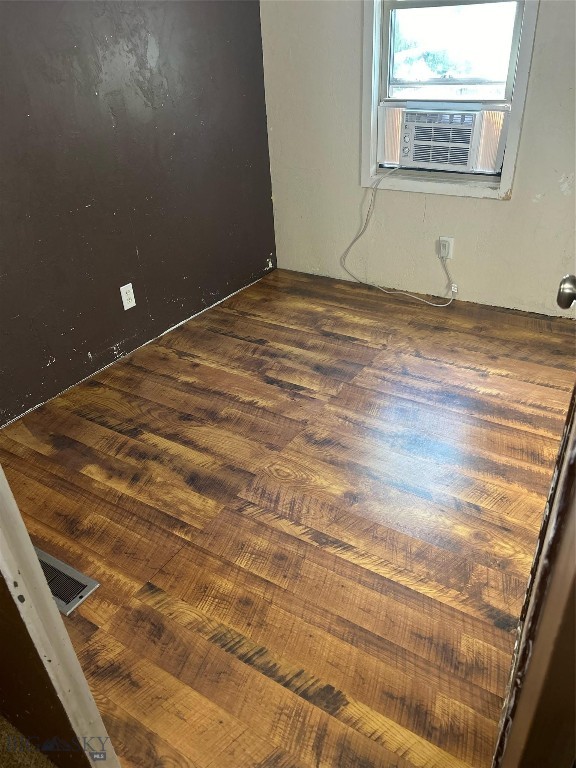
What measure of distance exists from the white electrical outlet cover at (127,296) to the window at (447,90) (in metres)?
1.51

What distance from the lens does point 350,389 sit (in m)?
2.46

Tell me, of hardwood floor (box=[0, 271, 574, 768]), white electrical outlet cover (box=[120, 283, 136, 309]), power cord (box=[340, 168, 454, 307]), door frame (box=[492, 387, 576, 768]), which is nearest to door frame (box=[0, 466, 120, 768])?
hardwood floor (box=[0, 271, 574, 768])

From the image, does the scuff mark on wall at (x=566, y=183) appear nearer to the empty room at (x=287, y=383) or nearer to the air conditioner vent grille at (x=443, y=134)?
the empty room at (x=287, y=383)

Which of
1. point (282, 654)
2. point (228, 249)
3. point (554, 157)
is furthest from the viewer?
point (228, 249)

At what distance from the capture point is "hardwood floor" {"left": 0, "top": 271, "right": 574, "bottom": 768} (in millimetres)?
1284

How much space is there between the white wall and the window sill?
1.5 inches

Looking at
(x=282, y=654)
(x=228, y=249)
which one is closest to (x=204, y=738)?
(x=282, y=654)

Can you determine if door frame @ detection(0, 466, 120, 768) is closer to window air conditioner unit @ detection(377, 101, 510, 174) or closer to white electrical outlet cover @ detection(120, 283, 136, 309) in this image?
white electrical outlet cover @ detection(120, 283, 136, 309)

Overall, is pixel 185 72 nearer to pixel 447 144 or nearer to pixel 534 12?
pixel 447 144

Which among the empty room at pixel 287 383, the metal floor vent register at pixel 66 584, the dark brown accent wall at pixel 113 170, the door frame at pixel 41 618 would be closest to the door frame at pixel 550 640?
the empty room at pixel 287 383

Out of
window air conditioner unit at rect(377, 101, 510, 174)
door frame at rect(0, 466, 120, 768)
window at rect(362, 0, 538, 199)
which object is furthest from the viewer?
window air conditioner unit at rect(377, 101, 510, 174)

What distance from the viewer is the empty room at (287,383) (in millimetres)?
1235

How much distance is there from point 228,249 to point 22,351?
1.42 metres

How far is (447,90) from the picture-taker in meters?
2.74
